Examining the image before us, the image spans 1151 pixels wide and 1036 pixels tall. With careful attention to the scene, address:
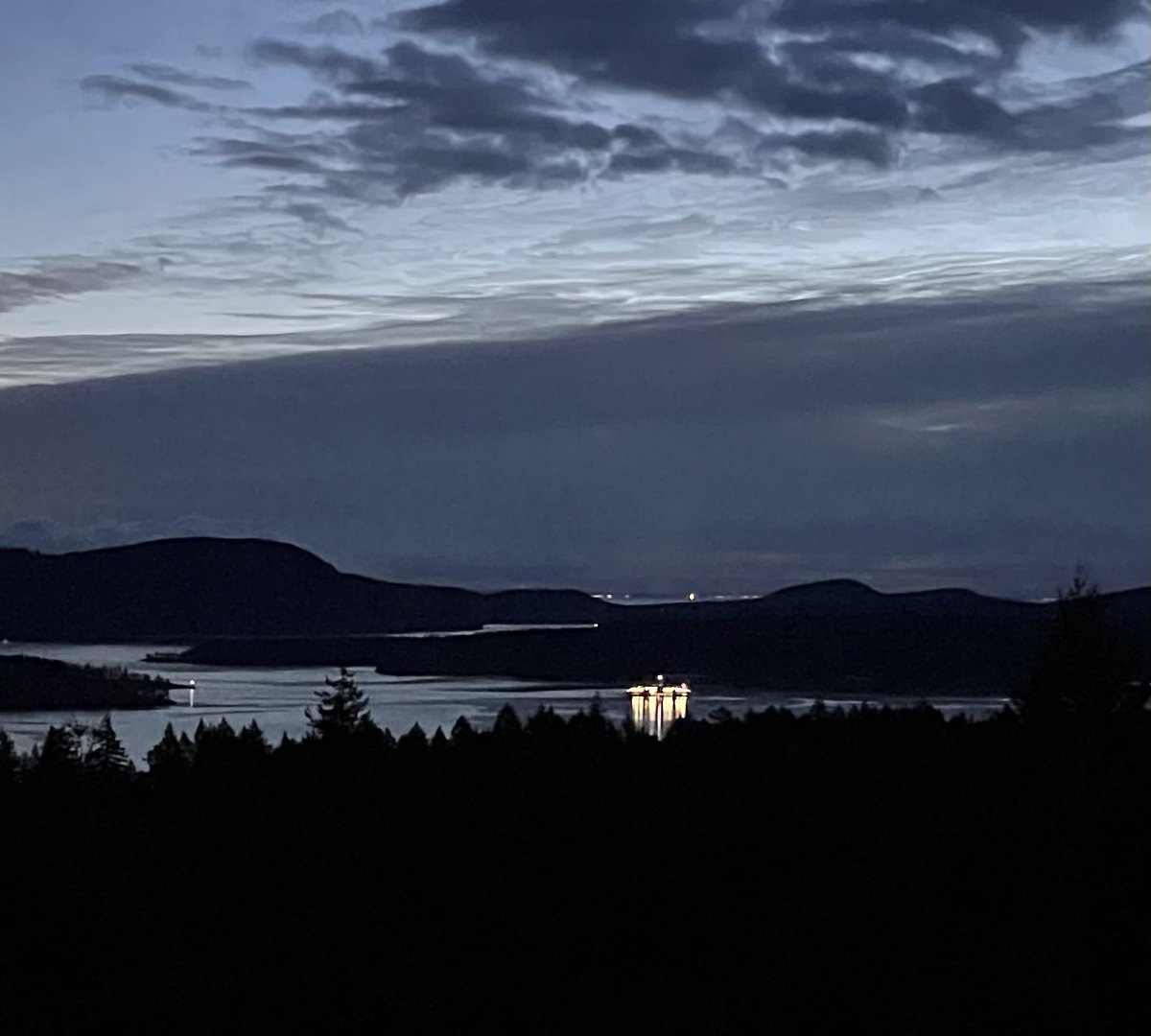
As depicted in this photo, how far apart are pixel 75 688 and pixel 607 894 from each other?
9727 centimetres

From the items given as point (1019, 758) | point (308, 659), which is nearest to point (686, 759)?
point (1019, 758)

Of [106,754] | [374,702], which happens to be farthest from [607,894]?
[374,702]

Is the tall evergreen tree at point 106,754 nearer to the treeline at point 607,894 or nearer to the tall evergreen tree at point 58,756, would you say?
the tall evergreen tree at point 58,756

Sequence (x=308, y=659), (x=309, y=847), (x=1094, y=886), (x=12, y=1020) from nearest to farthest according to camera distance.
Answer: (x=12, y=1020) < (x=1094, y=886) < (x=309, y=847) < (x=308, y=659)

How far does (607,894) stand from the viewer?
22.3 meters

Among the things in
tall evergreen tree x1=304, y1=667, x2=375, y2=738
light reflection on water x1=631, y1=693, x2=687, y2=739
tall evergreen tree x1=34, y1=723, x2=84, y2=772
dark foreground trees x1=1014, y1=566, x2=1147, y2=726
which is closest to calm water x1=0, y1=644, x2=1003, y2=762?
light reflection on water x1=631, y1=693, x2=687, y2=739

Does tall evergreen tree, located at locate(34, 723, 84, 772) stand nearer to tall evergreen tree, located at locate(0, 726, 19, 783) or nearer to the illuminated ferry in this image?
tall evergreen tree, located at locate(0, 726, 19, 783)

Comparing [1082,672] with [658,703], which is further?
[658,703]

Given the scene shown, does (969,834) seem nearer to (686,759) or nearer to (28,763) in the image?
(686,759)

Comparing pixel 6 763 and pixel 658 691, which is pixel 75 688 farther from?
pixel 6 763

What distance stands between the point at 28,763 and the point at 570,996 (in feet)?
117

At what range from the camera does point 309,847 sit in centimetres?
2625

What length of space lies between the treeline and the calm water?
35.1m

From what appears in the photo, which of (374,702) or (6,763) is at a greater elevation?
(374,702)
